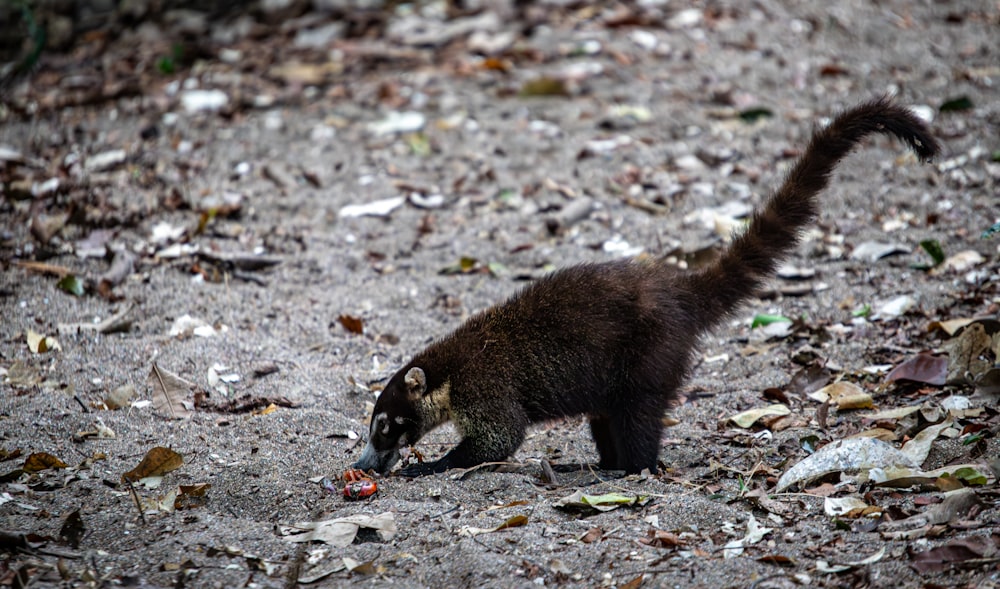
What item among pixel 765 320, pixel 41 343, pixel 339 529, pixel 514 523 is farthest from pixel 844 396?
pixel 41 343

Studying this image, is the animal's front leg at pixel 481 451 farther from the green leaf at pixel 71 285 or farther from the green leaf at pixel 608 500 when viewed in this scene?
the green leaf at pixel 71 285

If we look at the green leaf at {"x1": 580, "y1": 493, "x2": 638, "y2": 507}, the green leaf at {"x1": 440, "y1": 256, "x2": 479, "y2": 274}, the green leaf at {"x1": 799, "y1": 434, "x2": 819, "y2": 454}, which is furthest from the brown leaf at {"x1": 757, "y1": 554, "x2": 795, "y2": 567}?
the green leaf at {"x1": 440, "y1": 256, "x2": 479, "y2": 274}

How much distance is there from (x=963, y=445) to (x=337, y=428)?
2628mm

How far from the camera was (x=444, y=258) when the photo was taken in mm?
6418

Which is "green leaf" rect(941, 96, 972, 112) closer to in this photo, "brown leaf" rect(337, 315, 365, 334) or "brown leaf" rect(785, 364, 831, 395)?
"brown leaf" rect(785, 364, 831, 395)

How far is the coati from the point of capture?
167 inches

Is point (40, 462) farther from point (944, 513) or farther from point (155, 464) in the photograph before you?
point (944, 513)

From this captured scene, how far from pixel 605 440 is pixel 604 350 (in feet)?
1.62

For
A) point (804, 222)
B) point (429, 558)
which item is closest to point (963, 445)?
point (804, 222)

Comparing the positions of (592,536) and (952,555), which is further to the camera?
(592,536)

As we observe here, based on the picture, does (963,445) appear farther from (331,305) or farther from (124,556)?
(331,305)

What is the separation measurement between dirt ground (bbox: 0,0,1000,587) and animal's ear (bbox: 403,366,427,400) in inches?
15.5

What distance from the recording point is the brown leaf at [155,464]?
3908mm

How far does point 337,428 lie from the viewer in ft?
15.1
